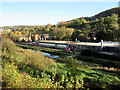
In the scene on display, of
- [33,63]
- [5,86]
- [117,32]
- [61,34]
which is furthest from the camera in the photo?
[61,34]

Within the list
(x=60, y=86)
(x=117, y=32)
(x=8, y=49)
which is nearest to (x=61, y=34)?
(x=117, y=32)

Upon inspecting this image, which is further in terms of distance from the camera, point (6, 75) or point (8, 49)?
point (8, 49)

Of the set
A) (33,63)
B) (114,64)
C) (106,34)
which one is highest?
(106,34)

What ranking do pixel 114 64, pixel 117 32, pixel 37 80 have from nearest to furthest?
pixel 37 80, pixel 114 64, pixel 117 32

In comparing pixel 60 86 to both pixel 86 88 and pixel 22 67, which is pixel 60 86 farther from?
pixel 22 67

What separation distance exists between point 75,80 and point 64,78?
21.0 inches

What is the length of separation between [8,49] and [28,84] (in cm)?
656

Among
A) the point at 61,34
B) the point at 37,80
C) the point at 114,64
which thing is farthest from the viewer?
the point at 61,34

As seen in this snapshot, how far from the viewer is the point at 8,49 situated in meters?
10.2

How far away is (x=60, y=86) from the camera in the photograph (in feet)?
16.0

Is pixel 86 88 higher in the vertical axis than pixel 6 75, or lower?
lower

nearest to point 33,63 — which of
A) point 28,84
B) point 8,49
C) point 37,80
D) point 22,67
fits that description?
point 22,67

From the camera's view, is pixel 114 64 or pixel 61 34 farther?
pixel 61 34

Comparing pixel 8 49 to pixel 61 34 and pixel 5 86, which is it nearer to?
pixel 5 86
